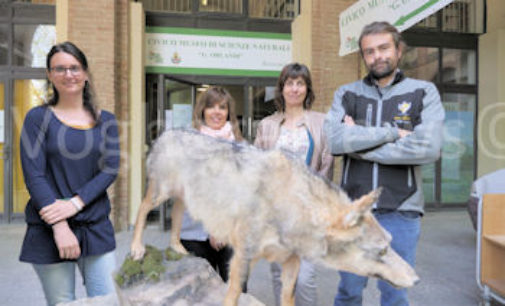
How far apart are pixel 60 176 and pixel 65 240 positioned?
0.37 meters

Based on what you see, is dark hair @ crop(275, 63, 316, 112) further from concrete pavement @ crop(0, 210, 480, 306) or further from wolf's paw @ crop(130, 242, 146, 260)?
concrete pavement @ crop(0, 210, 480, 306)

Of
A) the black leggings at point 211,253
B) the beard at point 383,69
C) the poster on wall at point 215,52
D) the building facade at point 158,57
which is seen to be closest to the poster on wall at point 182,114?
the building facade at point 158,57

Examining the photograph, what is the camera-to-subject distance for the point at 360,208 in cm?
144

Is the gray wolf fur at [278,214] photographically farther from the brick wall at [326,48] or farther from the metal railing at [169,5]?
the metal railing at [169,5]

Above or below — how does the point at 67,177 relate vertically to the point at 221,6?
below

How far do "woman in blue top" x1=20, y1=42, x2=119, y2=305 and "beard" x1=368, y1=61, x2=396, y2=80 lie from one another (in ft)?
5.39

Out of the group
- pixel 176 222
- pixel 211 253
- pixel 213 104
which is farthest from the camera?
pixel 211 253

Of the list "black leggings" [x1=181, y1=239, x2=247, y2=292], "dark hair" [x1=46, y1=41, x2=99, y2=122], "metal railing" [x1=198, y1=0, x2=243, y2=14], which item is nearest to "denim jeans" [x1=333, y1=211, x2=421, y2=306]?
"black leggings" [x1=181, y1=239, x2=247, y2=292]

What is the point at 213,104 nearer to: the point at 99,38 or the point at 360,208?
the point at 360,208

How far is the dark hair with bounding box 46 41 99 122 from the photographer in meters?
2.11

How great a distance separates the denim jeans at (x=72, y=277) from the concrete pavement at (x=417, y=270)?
2.05 meters

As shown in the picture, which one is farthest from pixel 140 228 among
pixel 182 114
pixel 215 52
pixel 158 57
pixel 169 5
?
pixel 169 5

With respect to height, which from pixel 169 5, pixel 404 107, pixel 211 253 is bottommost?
pixel 211 253

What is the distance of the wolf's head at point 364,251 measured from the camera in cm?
150
